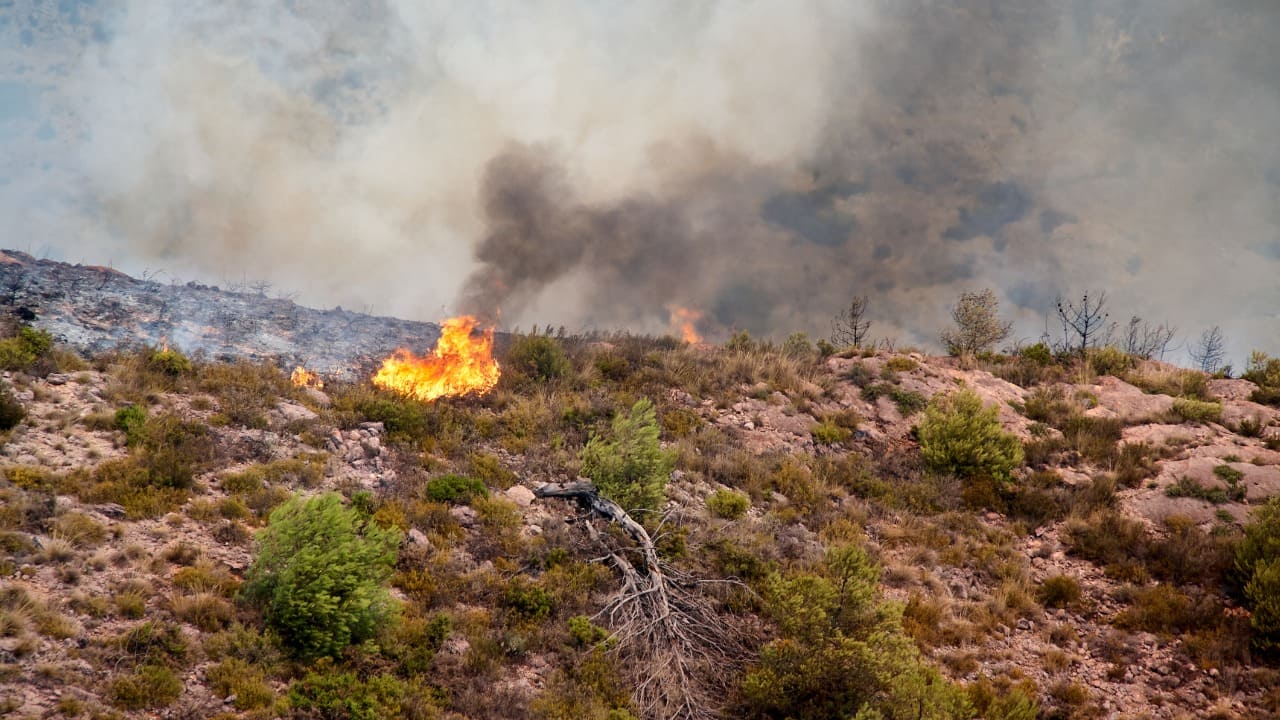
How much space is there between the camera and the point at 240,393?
14.6 meters

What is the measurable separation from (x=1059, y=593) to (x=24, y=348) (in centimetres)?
2248

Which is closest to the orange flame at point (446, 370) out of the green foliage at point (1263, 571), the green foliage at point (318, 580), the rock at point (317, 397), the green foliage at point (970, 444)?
the rock at point (317, 397)

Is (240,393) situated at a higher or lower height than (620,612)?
higher

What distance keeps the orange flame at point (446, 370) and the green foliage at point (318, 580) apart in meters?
8.45

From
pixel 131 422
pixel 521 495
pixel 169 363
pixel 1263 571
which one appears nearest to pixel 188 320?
pixel 169 363

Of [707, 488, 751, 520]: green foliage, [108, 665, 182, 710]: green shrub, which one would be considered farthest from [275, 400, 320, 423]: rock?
[707, 488, 751, 520]: green foliage

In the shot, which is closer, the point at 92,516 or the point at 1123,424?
the point at 92,516

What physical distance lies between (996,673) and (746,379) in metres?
13.0

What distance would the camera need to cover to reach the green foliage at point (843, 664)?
781 centimetres

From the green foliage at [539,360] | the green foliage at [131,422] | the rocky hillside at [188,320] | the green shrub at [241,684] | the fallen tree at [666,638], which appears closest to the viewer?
the green shrub at [241,684]

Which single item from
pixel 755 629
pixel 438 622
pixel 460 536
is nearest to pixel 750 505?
pixel 755 629

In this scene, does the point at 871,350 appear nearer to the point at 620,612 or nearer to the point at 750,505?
the point at 750,505

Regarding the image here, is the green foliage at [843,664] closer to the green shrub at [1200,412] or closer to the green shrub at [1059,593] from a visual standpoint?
the green shrub at [1059,593]

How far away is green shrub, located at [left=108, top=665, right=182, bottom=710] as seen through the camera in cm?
644
